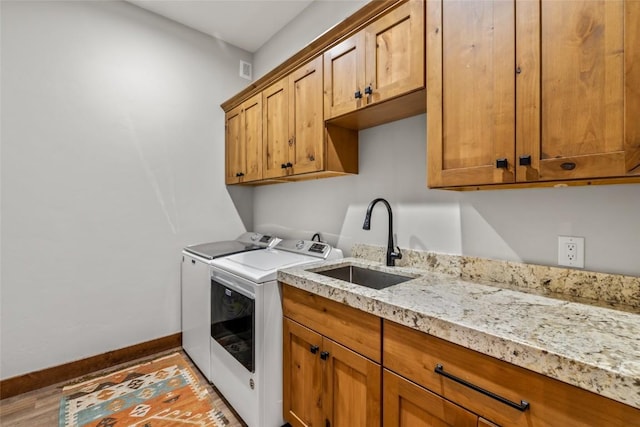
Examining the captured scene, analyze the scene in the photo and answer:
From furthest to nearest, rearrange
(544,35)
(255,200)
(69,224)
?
(255,200), (69,224), (544,35)

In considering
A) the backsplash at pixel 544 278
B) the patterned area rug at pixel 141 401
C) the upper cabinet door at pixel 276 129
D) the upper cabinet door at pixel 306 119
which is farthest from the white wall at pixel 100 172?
the backsplash at pixel 544 278

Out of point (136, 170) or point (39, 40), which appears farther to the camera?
point (136, 170)

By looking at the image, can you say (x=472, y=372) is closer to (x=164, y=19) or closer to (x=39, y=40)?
(x=39, y=40)

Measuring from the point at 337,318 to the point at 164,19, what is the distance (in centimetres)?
282

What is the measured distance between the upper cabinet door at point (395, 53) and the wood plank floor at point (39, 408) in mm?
1976

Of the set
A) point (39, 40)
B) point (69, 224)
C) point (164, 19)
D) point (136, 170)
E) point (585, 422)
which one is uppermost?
point (164, 19)

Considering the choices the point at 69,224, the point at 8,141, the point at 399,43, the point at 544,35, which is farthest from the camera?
the point at 69,224

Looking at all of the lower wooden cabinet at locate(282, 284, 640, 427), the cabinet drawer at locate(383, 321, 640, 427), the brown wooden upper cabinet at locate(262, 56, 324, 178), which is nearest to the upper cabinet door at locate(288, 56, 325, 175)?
the brown wooden upper cabinet at locate(262, 56, 324, 178)

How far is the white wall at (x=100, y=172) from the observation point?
1.94m

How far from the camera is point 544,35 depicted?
0.95 m

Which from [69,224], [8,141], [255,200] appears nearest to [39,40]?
[8,141]

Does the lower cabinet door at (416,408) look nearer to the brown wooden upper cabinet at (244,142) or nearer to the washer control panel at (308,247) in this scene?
the washer control panel at (308,247)

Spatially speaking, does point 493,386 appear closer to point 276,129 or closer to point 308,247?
point 308,247

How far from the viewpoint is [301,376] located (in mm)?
1479
